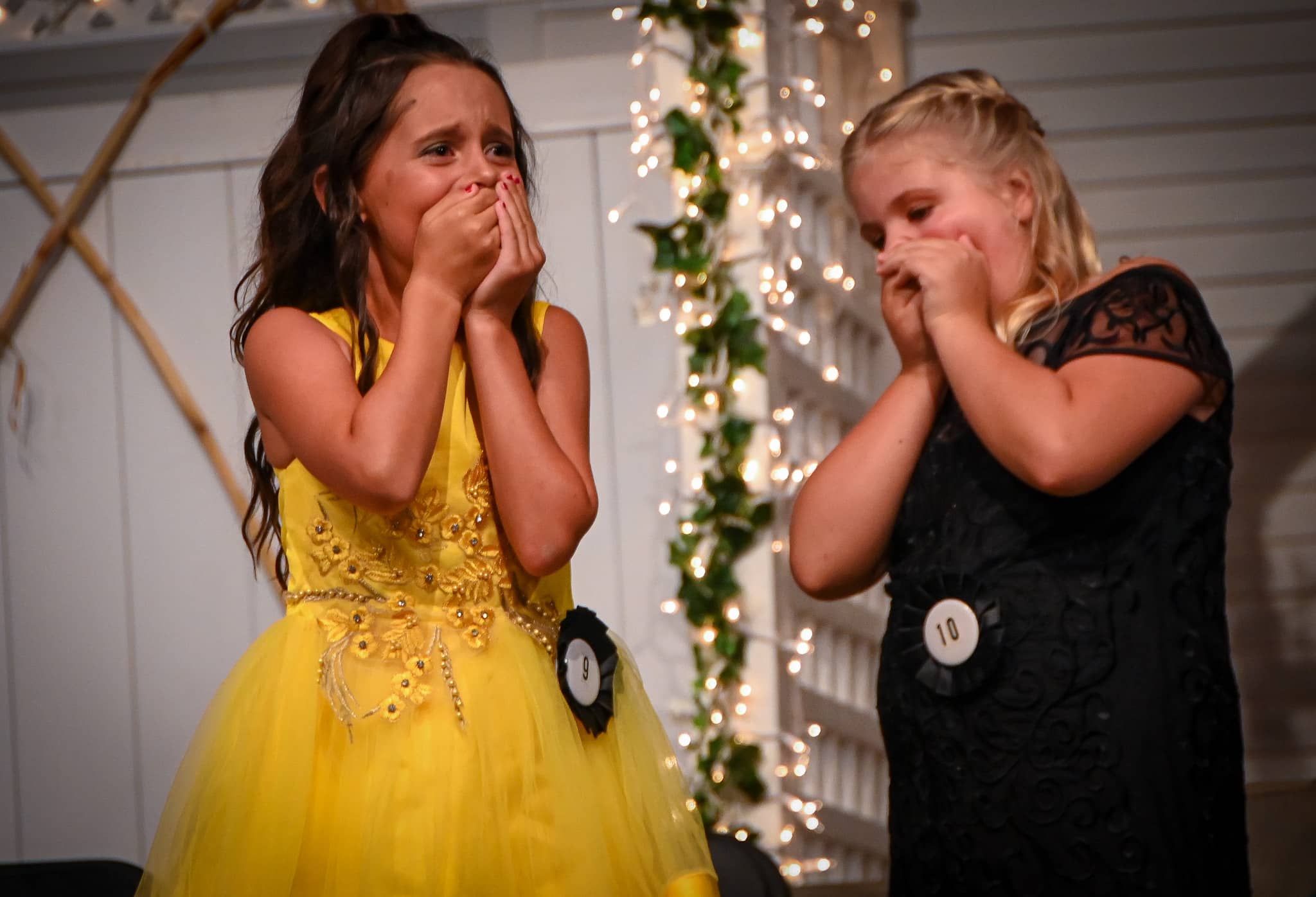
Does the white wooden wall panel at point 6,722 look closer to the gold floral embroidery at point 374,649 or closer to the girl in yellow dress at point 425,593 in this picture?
the girl in yellow dress at point 425,593

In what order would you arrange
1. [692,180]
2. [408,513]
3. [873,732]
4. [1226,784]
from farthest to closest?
[873,732] < [692,180] < [408,513] < [1226,784]

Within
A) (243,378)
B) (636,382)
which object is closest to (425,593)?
(636,382)

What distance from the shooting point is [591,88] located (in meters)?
2.65

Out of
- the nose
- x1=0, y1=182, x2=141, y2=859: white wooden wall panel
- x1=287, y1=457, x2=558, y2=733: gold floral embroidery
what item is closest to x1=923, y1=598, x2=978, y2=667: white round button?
x1=287, y1=457, x2=558, y2=733: gold floral embroidery

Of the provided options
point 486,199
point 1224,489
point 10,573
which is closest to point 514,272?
point 486,199

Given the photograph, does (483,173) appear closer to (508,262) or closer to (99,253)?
(508,262)

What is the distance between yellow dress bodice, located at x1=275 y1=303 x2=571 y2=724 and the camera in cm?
121

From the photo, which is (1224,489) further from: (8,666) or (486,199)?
(8,666)

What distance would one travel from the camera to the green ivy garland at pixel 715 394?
2.39 meters

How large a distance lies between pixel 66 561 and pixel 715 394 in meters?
1.39

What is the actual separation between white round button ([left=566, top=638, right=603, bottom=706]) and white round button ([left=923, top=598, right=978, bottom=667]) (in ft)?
1.00

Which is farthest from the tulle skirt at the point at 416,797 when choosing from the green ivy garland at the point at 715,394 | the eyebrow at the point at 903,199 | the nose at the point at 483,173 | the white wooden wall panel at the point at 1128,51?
the white wooden wall panel at the point at 1128,51

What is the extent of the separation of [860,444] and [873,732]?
1.49 m

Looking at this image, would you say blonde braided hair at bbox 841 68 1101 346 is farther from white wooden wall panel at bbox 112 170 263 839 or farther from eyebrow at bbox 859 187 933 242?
white wooden wall panel at bbox 112 170 263 839
